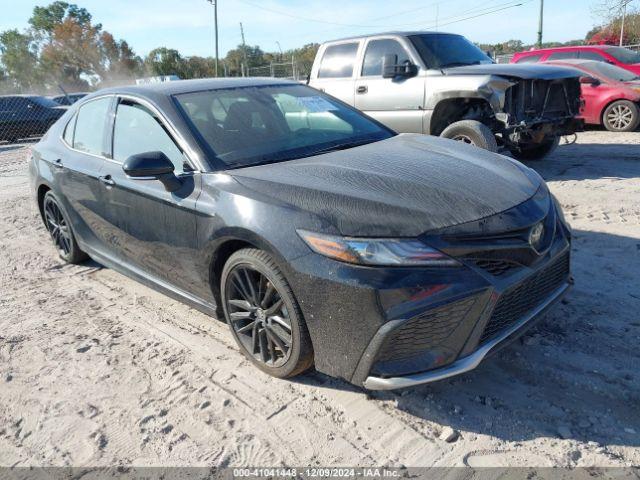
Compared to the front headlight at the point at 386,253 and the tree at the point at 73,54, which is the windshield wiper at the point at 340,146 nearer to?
the front headlight at the point at 386,253

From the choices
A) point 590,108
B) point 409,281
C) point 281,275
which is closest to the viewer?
point 409,281

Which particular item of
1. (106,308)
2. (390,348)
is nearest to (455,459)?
(390,348)

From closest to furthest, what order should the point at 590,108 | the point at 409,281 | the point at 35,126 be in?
the point at 409,281 → the point at 590,108 → the point at 35,126

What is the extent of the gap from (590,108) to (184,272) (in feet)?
31.5

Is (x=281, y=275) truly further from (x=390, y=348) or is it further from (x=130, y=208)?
→ (x=130, y=208)

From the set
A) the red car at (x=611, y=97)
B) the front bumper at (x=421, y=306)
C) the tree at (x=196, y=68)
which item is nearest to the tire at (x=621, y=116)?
the red car at (x=611, y=97)

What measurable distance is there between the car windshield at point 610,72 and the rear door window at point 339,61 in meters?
5.25

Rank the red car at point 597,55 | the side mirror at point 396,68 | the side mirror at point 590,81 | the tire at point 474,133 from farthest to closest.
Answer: the red car at point 597,55
the side mirror at point 590,81
the side mirror at point 396,68
the tire at point 474,133

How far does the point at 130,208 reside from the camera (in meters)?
3.64

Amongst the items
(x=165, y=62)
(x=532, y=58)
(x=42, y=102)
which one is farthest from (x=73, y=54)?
(x=532, y=58)

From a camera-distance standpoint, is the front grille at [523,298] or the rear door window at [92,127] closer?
the front grille at [523,298]

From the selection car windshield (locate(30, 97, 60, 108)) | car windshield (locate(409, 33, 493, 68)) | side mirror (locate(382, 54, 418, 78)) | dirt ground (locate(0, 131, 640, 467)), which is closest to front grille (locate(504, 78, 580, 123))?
car windshield (locate(409, 33, 493, 68))

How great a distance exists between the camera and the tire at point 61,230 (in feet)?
15.9

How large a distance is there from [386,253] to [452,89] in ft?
17.2
